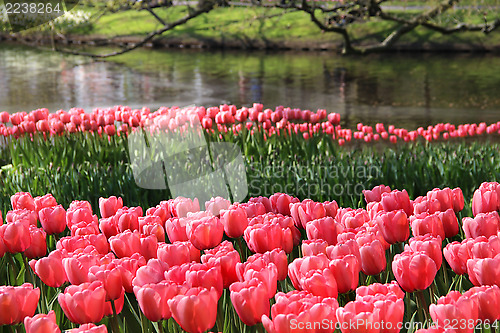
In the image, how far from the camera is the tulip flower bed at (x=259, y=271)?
162 centimetres

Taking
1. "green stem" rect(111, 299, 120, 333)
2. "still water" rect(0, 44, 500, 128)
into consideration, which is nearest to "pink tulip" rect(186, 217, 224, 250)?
"green stem" rect(111, 299, 120, 333)

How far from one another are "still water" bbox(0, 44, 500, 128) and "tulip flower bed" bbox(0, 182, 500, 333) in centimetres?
1132

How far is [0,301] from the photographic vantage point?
1.82 m

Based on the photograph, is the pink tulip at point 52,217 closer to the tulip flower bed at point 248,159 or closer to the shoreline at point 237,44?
the tulip flower bed at point 248,159

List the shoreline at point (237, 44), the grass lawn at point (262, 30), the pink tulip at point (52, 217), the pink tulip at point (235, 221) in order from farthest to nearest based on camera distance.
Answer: the grass lawn at point (262, 30) → the shoreline at point (237, 44) → the pink tulip at point (52, 217) → the pink tulip at point (235, 221)

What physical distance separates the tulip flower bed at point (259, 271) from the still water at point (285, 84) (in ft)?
37.2

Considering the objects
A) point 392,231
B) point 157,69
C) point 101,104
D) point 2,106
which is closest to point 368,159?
point 392,231

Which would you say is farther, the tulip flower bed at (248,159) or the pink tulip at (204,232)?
the tulip flower bed at (248,159)

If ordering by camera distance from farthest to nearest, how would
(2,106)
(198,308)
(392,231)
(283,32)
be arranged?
1. (283,32)
2. (2,106)
3. (392,231)
4. (198,308)

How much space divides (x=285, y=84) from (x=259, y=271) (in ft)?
67.0

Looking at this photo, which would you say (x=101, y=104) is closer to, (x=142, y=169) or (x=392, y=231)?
(x=142, y=169)

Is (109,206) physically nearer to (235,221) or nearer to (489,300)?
(235,221)

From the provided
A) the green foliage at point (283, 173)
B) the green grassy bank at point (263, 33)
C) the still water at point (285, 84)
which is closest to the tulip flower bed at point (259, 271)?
the green foliage at point (283, 173)

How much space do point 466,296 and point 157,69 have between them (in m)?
27.2
